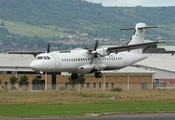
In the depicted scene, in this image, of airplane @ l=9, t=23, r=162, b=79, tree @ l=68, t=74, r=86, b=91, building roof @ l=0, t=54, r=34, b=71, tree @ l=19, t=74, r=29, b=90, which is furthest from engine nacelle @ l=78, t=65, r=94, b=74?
building roof @ l=0, t=54, r=34, b=71

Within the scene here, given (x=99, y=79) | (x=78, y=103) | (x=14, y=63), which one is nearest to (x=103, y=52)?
(x=78, y=103)

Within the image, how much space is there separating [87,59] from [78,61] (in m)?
1.57

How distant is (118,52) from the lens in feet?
265

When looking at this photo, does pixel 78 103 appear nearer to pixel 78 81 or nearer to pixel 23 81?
pixel 78 81

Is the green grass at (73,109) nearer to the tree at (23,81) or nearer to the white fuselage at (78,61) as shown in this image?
the white fuselage at (78,61)

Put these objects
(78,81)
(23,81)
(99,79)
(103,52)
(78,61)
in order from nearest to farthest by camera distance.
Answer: (78,61), (103,52), (78,81), (23,81), (99,79)

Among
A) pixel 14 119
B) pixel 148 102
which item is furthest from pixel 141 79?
pixel 14 119

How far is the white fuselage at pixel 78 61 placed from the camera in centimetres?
7309

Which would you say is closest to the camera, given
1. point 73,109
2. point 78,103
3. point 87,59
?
point 73,109

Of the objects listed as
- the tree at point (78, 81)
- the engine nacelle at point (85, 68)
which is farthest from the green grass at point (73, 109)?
the tree at point (78, 81)

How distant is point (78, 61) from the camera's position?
76000mm

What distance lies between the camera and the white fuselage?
73.1m

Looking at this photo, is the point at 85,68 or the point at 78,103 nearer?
the point at 78,103

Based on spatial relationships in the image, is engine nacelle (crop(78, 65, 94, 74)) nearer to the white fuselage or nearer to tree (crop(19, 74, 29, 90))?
the white fuselage
